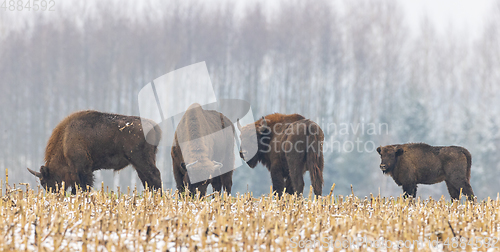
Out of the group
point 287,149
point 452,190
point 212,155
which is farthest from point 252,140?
point 452,190

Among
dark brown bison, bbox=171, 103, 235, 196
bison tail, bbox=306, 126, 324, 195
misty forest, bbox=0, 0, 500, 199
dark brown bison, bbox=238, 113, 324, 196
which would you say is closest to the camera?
dark brown bison, bbox=171, 103, 235, 196

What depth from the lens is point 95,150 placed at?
8938 millimetres

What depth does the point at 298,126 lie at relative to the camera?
882 centimetres

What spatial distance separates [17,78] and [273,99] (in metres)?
20.2

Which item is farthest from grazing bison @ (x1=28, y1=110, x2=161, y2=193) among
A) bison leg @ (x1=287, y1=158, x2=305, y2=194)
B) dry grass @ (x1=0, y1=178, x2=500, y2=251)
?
dry grass @ (x1=0, y1=178, x2=500, y2=251)

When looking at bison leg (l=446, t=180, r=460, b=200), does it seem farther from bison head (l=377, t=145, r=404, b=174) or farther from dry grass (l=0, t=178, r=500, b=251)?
dry grass (l=0, t=178, r=500, b=251)

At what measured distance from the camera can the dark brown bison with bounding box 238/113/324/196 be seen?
8445 millimetres

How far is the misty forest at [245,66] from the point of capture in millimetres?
35719

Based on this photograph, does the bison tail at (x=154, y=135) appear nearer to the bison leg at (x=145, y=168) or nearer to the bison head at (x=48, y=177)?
the bison leg at (x=145, y=168)

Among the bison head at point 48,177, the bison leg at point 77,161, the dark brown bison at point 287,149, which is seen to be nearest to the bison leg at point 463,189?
the dark brown bison at point 287,149

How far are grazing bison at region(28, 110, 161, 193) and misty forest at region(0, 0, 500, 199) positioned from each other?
86.2ft

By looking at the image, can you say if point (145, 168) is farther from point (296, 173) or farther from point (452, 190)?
point (452, 190)

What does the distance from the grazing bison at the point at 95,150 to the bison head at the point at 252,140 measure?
1.94 meters

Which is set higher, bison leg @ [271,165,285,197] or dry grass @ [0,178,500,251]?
bison leg @ [271,165,285,197]
